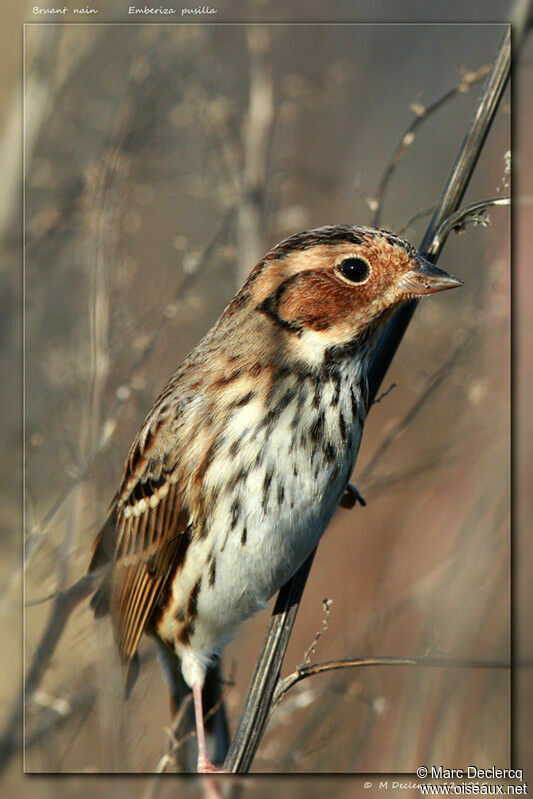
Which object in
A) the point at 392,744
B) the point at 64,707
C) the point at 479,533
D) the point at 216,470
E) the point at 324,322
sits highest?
the point at 324,322

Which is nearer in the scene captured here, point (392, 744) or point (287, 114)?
point (392, 744)

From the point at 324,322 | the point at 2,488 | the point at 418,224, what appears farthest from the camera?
the point at 2,488

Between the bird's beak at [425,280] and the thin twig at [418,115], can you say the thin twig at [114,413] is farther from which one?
the bird's beak at [425,280]

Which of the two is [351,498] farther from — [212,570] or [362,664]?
[362,664]

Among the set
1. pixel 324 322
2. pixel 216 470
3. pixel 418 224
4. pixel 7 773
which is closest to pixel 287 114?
pixel 418 224

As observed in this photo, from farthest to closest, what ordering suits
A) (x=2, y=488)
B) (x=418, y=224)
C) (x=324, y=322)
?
(x=2, y=488), (x=418, y=224), (x=324, y=322)

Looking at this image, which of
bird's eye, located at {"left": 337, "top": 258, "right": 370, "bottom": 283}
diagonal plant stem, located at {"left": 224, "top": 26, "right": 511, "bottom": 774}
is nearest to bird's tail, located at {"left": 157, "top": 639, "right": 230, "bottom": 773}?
diagonal plant stem, located at {"left": 224, "top": 26, "right": 511, "bottom": 774}

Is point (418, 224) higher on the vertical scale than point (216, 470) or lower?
higher

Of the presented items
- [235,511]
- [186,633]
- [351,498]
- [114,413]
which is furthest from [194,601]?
[114,413]

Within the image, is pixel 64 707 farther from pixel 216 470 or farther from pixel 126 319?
pixel 126 319
